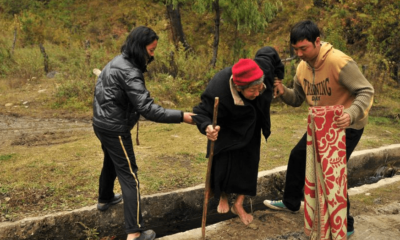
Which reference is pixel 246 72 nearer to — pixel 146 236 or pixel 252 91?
pixel 252 91

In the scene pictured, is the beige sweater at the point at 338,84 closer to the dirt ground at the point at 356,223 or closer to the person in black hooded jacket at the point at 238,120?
the person in black hooded jacket at the point at 238,120

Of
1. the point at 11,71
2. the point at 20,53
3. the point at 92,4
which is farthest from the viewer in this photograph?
the point at 92,4

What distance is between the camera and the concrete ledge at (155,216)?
3590 millimetres

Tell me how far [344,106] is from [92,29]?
14.5m

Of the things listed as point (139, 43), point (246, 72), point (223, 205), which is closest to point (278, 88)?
point (246, 72)

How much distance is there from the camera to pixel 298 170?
3697mm

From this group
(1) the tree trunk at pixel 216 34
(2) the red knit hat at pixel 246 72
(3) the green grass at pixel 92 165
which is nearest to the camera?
(2) the red knit hat at pixel 246 72

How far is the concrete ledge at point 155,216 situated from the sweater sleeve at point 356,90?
196 cm

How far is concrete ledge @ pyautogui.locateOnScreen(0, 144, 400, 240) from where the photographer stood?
11.8ft

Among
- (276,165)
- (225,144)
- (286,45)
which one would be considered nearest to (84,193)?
(225,144)

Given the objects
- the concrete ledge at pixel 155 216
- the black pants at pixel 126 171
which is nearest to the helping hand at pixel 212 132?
the black pants at pixel 126 171

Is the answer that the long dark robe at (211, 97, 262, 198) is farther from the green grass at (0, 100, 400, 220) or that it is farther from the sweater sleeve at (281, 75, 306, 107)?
the green grass at (0, 100, 400, 220)

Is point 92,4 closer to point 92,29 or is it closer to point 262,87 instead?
point 92,29

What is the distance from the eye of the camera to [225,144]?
11.5ft
